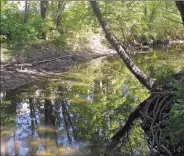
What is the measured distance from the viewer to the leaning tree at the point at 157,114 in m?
5.21

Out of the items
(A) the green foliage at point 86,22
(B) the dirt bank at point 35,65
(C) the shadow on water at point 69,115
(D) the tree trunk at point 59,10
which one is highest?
(D) the tree trunk at point 59,10

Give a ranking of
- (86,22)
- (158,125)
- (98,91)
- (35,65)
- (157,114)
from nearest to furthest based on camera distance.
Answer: (158,125)
(157,114)
(98,91)
(35,65)
(86,22)

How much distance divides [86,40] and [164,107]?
18480mm

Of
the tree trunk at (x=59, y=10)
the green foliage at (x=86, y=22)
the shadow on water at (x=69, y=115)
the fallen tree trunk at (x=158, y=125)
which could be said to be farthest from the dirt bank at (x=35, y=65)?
the fallen tree trunk at (x=158, y=125)

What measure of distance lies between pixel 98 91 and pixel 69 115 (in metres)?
3.06

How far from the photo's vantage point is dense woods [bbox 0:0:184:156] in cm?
585

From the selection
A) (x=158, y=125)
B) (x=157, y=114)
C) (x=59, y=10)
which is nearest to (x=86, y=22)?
(x=59, y=10)

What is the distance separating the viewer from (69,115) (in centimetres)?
920

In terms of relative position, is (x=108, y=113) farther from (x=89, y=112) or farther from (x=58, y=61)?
(x=58, y=61)

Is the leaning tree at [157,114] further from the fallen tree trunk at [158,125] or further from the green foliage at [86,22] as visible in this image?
the green foliage at [86,22]

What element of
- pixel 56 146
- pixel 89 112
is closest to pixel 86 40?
pixel 89 112

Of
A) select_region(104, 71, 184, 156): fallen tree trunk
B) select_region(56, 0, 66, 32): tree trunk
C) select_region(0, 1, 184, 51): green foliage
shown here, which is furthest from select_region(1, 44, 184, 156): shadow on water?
select_region(56, 0, 66, 32): tree trunk

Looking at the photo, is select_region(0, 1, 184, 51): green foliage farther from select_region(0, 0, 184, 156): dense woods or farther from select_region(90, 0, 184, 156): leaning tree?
select_region(90, 0, 184, 156): leaning tree

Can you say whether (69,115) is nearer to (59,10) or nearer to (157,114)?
(157,114)
